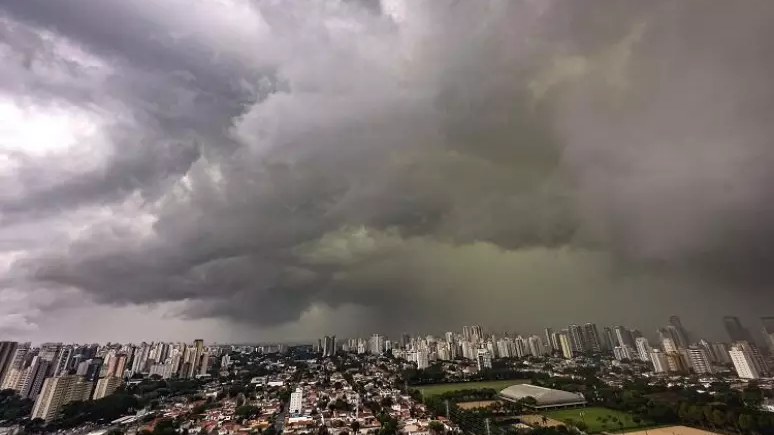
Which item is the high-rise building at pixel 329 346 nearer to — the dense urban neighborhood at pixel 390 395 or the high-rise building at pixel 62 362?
the dense urban neighborhood at pixel 390 395

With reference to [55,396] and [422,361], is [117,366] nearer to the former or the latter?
[55,396]

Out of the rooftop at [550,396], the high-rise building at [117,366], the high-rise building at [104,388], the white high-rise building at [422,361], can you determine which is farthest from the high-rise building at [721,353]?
the high-rise building at [117,366]

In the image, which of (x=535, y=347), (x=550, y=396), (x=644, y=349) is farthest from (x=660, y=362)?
(x=550, y=396)

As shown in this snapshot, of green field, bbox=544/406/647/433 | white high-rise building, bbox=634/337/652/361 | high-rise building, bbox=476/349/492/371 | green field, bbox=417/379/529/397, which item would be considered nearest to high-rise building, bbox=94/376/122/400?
green field, bbox=417/379/529/397

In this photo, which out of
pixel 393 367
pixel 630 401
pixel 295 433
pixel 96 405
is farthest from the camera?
pixel 393 367

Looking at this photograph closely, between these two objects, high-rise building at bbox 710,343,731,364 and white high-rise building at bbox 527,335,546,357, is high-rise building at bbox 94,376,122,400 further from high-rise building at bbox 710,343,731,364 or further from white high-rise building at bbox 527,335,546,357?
high-rise building at bbox 710,343,731,364

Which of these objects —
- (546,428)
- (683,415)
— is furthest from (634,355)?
(546,428)

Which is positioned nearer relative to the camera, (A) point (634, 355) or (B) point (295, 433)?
(B) point (295, 433)

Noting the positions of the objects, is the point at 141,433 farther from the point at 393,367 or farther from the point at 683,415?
the point at 393,367
